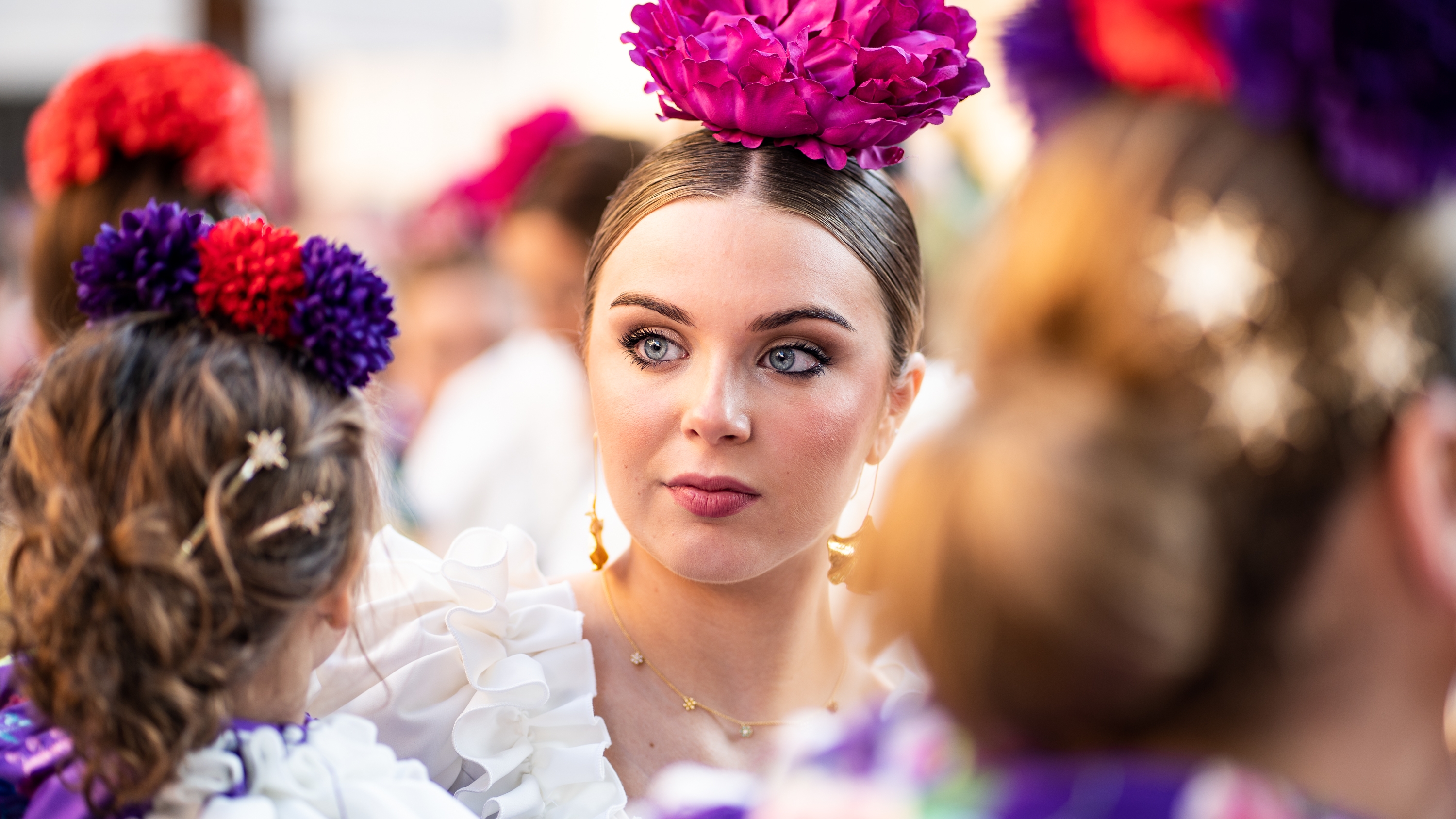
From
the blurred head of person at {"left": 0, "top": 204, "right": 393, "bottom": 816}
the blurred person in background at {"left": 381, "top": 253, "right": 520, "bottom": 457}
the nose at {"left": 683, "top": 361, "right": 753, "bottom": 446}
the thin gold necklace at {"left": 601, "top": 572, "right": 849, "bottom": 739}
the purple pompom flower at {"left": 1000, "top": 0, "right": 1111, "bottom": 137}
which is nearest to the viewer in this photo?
the purple pompom flower at {"left": 1000, "top": 0, "right": 1111, "bottom": 137}

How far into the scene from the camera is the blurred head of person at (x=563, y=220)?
10.9ft

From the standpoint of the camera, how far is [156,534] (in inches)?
43.2

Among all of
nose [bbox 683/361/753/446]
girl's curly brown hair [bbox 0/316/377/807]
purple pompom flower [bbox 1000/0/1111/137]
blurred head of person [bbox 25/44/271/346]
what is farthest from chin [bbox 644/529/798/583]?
blurred head of person [bbox 25/44/271/346]

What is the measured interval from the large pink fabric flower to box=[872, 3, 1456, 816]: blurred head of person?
0.71 meters

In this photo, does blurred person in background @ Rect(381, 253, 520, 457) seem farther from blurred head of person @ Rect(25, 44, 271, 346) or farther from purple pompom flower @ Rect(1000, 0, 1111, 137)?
purple pompom flower @ Rect(1000, 0, 1111, 137)

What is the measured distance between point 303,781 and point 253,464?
312 mm

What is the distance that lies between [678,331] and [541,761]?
57 centimetres

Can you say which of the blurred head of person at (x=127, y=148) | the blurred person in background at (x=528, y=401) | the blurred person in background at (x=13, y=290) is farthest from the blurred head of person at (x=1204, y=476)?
the blurred person in background at (x=13, y=290)

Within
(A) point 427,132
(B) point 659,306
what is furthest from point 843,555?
(A) point 427,132

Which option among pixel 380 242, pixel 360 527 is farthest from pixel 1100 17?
pixel 380 242

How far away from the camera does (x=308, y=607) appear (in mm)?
1212

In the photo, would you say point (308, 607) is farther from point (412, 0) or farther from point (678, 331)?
point (412, 0)

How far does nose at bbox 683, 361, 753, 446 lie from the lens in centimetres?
149

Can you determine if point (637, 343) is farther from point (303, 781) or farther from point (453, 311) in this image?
point (453, 311)
